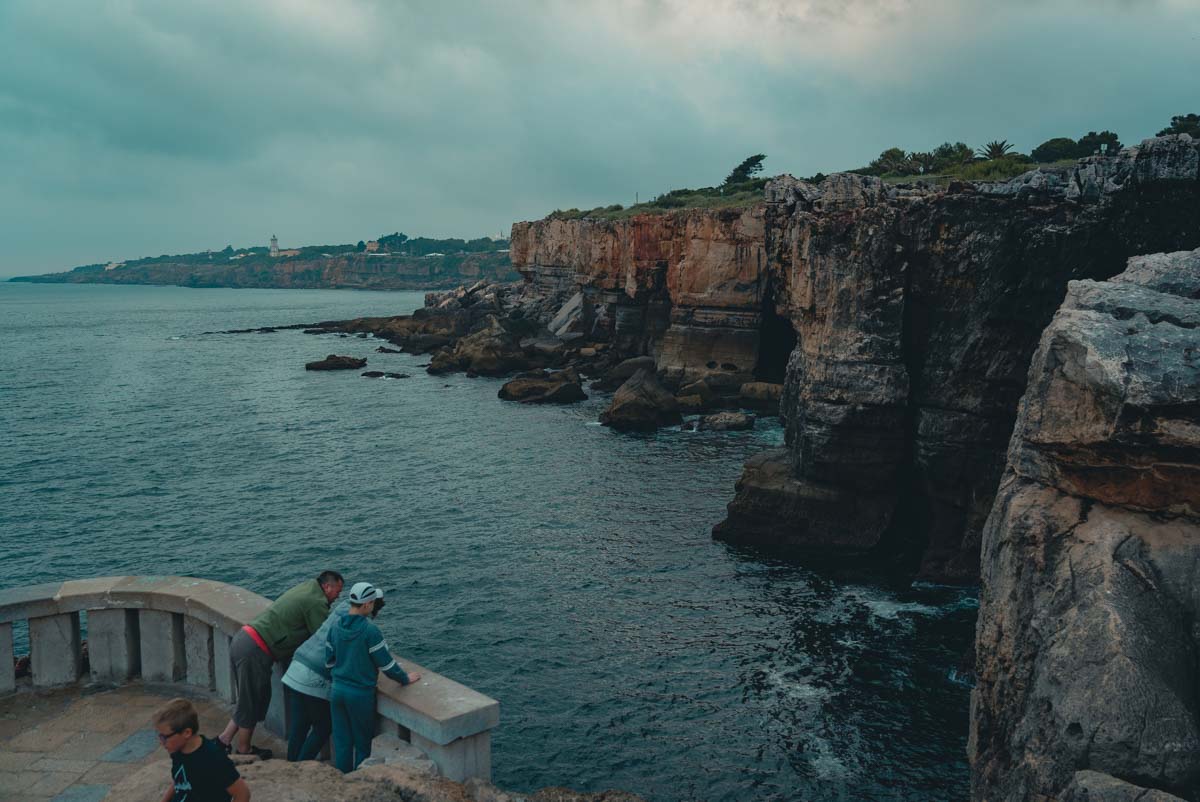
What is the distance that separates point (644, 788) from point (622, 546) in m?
13.3

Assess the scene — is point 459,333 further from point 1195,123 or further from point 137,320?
point 137,320

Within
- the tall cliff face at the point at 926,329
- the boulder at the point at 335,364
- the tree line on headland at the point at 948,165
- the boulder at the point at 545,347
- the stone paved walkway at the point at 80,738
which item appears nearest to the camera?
the stone paved walkway at the point at 80,738

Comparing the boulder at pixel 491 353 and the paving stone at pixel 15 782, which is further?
the boulder at pixel 491 353

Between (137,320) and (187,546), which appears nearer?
(187,546)

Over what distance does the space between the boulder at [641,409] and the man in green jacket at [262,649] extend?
38.4m

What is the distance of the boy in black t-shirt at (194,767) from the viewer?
228 inches

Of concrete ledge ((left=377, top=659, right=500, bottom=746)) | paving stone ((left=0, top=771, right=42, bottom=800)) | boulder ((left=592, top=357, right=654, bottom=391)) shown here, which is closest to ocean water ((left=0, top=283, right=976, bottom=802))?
boulder ((left=592, top=357, right=654, bottom=391))

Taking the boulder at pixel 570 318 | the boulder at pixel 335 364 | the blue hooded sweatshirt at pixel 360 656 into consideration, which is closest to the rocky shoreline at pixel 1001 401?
the blue hooded sweatshirt at pixel 360 656

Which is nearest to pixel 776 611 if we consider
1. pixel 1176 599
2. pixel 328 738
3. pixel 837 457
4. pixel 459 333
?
pixel 837 457

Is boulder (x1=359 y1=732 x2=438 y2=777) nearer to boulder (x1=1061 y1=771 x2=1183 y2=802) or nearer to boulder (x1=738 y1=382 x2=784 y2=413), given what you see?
boulder (x1=1061 y1=771 x2=1183 y2=802)

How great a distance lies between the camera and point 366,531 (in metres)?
30.6

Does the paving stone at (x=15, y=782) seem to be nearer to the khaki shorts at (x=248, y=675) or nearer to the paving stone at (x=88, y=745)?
the paving stone at (x=88, y=745)

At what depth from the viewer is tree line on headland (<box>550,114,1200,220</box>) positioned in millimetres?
40875

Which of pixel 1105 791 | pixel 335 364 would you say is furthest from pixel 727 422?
pixel 335 364
